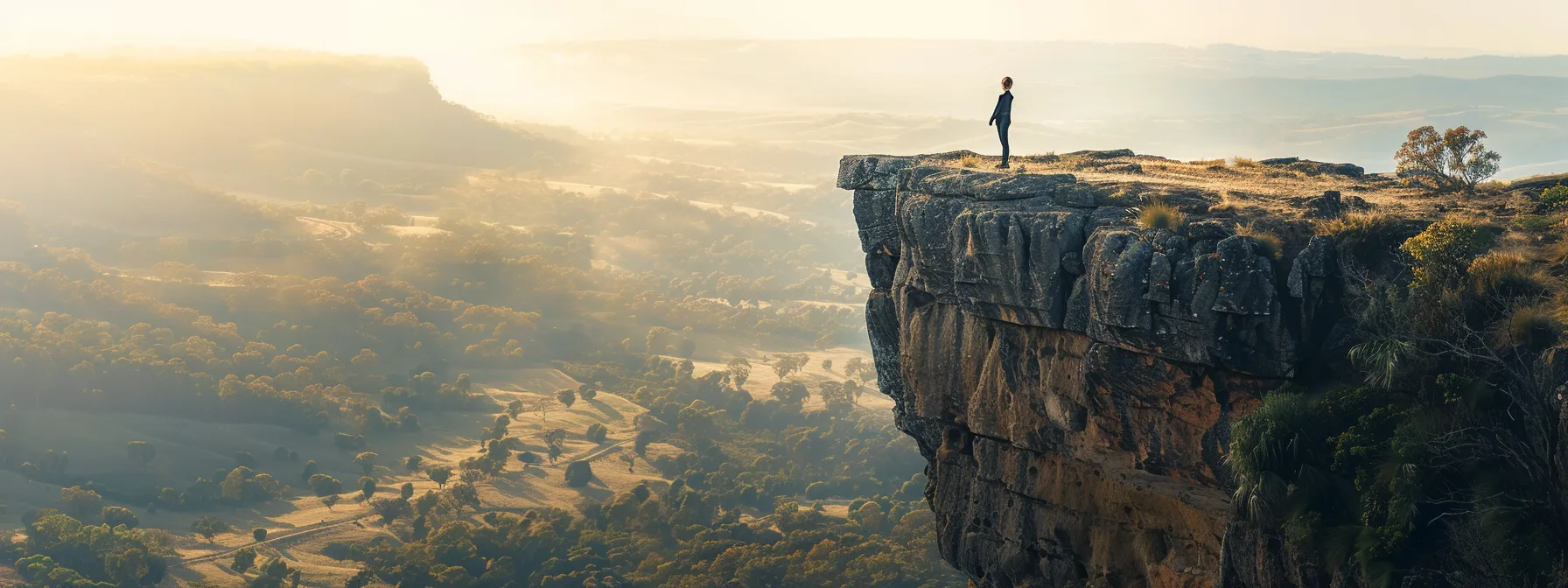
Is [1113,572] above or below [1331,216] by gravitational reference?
below

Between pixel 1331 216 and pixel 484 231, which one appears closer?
pixel 1331 216

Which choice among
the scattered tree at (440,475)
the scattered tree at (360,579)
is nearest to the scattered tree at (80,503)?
the scattered tree at (440,475)

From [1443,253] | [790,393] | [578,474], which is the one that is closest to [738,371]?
[790,393]

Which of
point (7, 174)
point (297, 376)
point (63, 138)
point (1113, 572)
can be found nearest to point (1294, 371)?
point (1113, 572)

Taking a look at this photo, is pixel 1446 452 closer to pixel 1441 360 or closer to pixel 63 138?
pixel 1441 360

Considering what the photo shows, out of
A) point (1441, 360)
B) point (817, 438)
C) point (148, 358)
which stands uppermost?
point (1441, 360)

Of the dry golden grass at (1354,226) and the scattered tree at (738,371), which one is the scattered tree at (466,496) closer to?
the scattered tree at (738,371)

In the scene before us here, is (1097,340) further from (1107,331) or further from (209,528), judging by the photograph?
(209,528)
